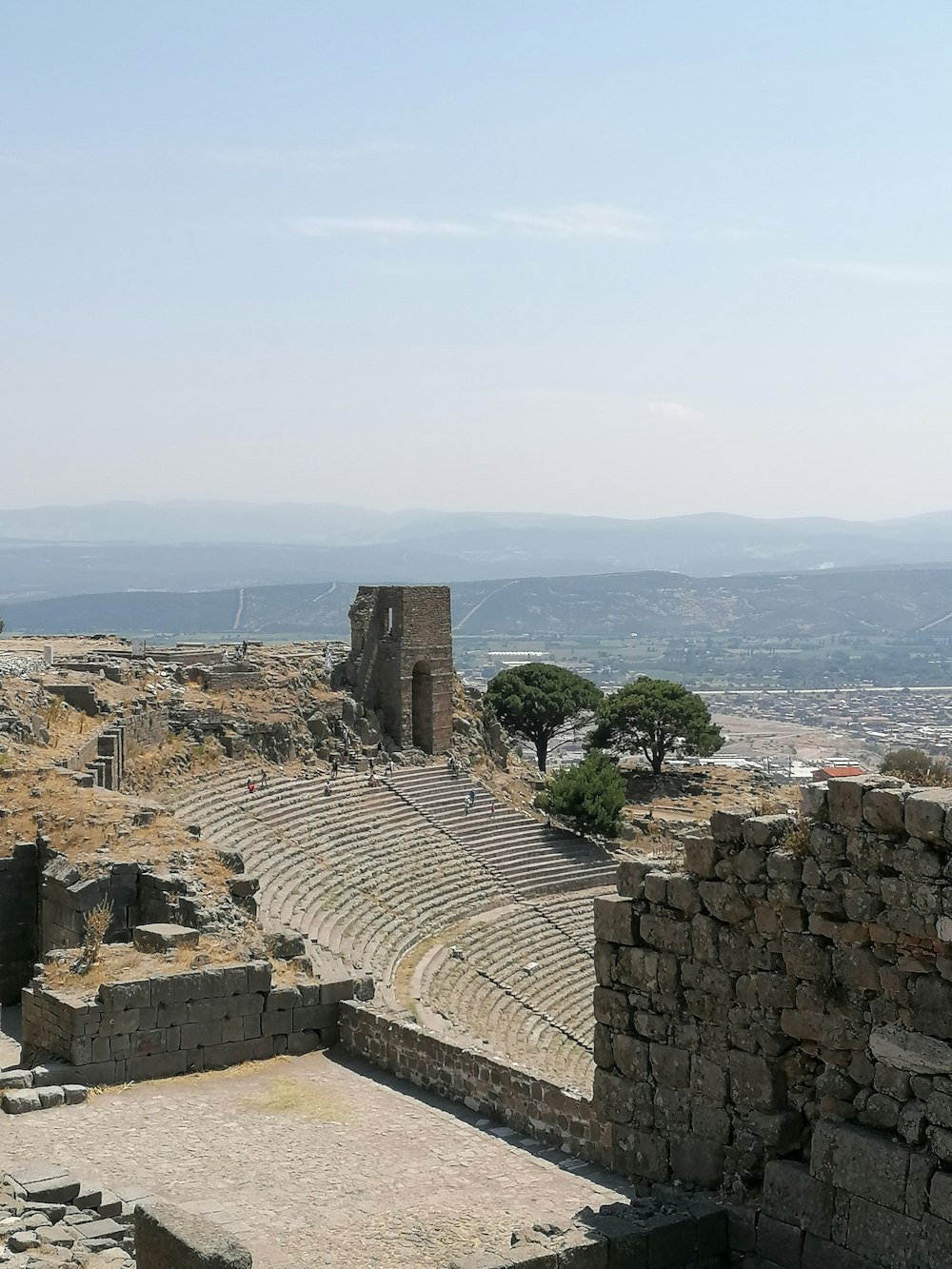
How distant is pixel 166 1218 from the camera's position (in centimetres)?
813

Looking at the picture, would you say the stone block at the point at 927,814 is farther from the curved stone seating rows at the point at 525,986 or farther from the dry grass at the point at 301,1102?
the curved stone seating rows at the point at 525,986

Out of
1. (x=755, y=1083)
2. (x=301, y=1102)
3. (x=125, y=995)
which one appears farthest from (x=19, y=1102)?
(x=755, y=1083)

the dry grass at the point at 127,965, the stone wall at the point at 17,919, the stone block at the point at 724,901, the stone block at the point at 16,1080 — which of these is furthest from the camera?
the stone wall at the point at 17,919

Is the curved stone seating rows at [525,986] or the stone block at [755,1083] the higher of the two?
the stone block at [755,1083]

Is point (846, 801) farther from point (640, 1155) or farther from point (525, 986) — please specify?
point (525, 986)

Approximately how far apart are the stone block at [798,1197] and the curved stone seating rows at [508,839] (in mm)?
23018

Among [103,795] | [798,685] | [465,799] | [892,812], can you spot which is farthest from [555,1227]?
[798,685]

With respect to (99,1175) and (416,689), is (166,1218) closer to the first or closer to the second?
(99,1175)

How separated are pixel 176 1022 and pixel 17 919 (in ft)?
14.3

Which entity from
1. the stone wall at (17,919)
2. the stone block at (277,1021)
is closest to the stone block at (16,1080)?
the stone block at (277,1021)

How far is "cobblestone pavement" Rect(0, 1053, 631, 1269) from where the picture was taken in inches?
391

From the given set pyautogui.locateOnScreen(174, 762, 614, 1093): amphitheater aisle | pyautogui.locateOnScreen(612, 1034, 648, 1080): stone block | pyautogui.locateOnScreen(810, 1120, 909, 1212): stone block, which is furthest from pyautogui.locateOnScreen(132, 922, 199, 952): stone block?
pyautogui.locateOnScreen(810, 1120, 909, 1212): stone block

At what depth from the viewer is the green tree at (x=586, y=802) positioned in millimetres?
35469

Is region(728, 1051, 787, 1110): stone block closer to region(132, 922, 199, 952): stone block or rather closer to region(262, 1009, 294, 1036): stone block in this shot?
region(262, 1009, 294, 1036): stone block
